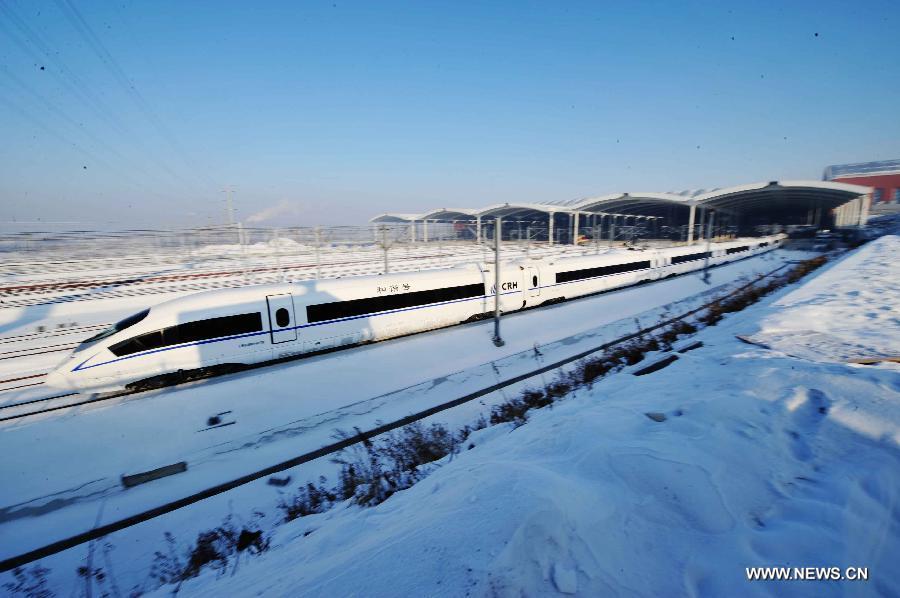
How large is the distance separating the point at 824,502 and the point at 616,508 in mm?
→ 2254

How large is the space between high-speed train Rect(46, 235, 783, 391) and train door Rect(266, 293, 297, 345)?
1.2 inches

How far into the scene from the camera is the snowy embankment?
3.41 metres

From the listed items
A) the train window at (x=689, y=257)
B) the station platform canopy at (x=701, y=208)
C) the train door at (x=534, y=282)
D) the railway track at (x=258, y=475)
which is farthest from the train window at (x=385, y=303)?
the train window at (x=689, y=257)

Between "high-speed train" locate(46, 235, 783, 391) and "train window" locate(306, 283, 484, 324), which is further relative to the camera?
"train window" locate(306, 283, 484, 324)

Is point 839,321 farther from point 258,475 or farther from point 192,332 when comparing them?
point 192,332

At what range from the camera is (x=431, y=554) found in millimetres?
3775

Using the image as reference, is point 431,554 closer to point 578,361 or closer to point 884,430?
point 884,430

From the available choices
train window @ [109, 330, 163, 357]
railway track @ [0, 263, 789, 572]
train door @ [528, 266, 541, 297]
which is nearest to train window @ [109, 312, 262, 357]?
train window @ [109, 330, 163, 357]

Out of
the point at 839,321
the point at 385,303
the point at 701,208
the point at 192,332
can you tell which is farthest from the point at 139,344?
the point at 701,208

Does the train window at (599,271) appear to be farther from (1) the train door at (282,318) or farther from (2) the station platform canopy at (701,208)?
(1) the train door at (282,318)

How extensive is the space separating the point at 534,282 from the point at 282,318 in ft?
41.2

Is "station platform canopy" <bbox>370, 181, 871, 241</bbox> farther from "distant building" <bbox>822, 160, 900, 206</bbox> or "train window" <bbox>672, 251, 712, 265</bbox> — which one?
"distant building" <bbox>822, 160, 900, 206</bbox>

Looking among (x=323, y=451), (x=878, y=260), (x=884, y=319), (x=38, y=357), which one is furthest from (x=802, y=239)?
(x=38, y=357)

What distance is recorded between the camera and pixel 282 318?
12570 mm
